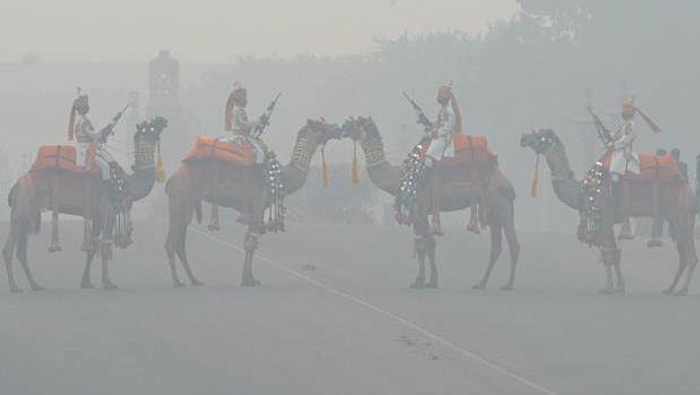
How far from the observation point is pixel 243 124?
31828 mm

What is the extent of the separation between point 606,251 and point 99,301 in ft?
25.1

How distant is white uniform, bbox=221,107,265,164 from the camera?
104 feet

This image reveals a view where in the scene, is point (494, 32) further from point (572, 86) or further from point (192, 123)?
point (572, 86)

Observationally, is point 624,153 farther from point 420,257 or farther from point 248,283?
point 248,283


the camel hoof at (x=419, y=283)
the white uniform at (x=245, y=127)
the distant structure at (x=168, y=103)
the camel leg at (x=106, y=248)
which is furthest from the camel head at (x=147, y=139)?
the distant structure at (x=168, y=103)

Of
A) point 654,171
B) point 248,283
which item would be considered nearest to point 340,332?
point 248,283

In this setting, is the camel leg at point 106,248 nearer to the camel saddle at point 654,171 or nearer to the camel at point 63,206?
the camel at point 63,206

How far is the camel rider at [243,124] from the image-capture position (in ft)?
105

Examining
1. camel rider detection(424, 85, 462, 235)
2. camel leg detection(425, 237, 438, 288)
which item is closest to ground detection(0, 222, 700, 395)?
camel leg detection(425, 237, 438, 288)

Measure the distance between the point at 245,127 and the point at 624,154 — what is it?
5.41 m

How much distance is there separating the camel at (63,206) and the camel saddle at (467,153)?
460 cm

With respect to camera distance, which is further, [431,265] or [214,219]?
[214,219]

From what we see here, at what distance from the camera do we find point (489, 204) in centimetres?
3244

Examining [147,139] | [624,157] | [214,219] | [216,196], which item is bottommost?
[214,219]
